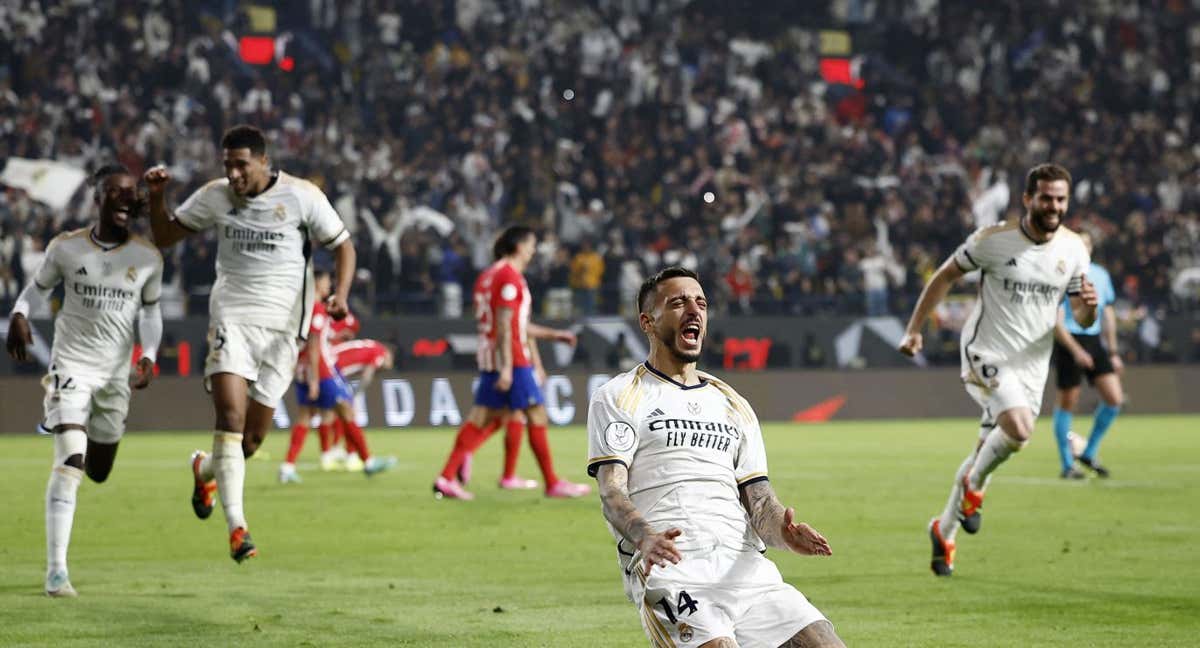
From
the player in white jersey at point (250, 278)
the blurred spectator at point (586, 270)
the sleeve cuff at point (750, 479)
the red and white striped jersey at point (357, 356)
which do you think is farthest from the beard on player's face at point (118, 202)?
the blurred spectator at point (586, 270)

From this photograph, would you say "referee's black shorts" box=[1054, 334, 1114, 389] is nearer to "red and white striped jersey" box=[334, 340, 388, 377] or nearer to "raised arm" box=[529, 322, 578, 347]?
"raised arm" box=[529, 322, 578, 347]

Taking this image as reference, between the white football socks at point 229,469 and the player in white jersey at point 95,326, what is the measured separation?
0.54 meters

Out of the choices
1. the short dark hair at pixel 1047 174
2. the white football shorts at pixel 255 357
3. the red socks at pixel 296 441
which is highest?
the short dark hair at pixel 1047 174

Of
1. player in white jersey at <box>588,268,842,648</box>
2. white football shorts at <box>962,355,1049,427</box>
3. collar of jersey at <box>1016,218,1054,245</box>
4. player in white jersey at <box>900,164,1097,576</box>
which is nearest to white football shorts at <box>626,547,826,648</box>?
player in white jersey at <box>588,268,842,648</box>

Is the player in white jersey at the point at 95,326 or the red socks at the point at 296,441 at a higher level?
the player in white jersey at the point at 95,326

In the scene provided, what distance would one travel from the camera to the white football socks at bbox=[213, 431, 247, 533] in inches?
376

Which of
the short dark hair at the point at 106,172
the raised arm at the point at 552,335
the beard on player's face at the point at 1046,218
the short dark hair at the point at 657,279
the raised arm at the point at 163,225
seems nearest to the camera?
the short dark hair at the point at 657,279

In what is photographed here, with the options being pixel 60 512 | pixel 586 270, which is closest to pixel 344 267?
pixel 60 512

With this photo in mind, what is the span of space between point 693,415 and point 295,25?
92.4 feet

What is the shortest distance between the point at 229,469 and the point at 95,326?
108cm

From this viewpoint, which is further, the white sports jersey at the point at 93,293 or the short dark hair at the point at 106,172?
the white sports jersey at the point at 93,293

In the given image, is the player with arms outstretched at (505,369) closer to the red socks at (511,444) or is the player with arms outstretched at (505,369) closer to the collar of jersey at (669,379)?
the red socks at (511,444)

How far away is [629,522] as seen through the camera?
207 inches

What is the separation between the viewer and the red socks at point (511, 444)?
15438mm
